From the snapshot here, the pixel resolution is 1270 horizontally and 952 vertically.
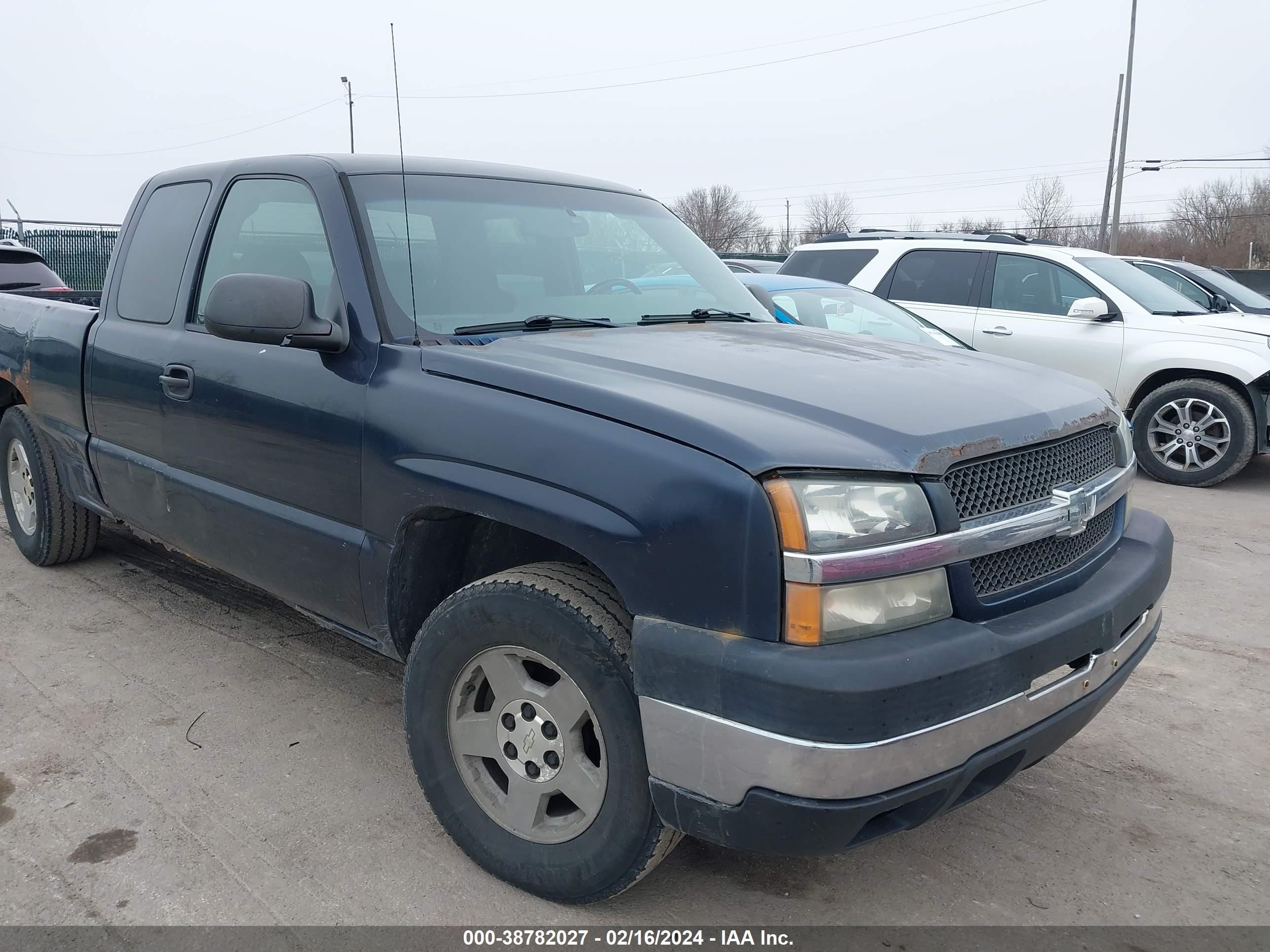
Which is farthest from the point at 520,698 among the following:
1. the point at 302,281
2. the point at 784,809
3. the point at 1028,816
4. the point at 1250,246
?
the point at 1250,246

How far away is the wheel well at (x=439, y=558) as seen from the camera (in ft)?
9.01

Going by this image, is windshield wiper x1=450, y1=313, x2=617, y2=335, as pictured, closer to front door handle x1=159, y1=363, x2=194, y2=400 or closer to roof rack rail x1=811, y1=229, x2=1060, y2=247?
front door handle x1=159, y1=363, x2=194, y2=400

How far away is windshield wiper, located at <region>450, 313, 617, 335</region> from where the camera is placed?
2951 millimetres

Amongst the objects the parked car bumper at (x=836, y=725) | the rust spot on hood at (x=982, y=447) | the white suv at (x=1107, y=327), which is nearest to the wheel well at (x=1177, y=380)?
the white suv at (x=1107, y=327)

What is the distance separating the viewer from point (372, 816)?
9.62 feet

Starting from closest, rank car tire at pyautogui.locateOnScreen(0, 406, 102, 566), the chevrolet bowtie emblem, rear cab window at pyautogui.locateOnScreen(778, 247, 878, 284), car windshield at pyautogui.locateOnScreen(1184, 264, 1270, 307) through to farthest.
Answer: the chevrolet bowtie emblem < car tire at pyautogui.locateOnScreen(0, 406, 102, 566) < rear cab window at pyautogui.locateOnScreen(778, 247, 878, 284) < car windshield at pyautogui.locateOnScreen(1184, 264, 1270, 307)

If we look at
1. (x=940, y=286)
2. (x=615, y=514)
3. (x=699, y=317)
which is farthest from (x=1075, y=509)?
(x=940, y=286)

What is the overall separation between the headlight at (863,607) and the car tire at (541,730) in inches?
16.4

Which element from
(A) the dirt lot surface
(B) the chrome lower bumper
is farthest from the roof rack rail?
(B) the chrome lower bumper

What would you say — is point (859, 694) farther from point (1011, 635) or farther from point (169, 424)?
point (169, 424)

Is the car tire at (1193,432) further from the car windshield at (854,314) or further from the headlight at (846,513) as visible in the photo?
the headlight at (846,513)

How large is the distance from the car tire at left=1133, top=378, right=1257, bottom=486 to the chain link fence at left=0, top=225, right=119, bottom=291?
17632 mm

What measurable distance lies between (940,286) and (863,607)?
7521 millimetres

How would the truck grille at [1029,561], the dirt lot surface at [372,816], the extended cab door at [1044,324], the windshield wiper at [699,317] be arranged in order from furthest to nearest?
the extended cab door at [1044,324] < the windshield wiper at [699,317] < the dirt lot surface at [372,816] < the truck grille at [1029,561]
